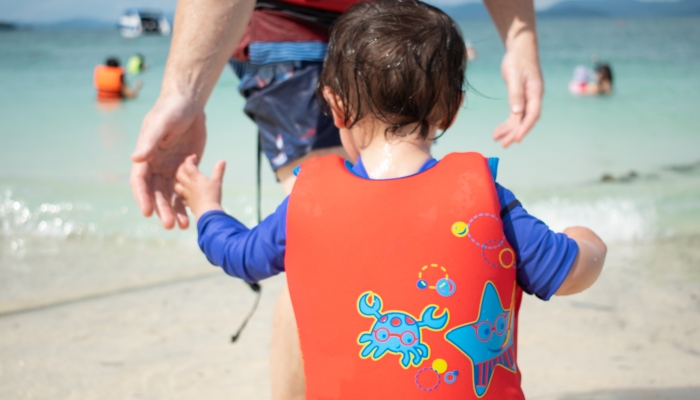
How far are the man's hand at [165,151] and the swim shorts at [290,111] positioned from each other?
0.94ft

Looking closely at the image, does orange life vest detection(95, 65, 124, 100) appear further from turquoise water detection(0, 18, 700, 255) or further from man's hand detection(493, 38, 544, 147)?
man's hand detection(493, 38, 544, 147)

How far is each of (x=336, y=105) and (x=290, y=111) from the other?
0.57 m

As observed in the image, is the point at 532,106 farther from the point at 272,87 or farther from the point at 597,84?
the point at 597,84

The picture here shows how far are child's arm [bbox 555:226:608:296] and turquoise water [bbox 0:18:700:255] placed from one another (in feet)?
1.26

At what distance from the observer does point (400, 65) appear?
1.22 m

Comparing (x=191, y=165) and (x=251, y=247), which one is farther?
(x=191, y=165)

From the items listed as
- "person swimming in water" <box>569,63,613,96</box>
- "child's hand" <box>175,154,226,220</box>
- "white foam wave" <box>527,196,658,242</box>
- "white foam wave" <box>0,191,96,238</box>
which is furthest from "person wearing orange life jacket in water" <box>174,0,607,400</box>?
"person swimming in water" <box>569,63,613,96</box>

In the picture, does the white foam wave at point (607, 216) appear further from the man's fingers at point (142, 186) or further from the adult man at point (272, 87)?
the man's fingers at point (142, 186)

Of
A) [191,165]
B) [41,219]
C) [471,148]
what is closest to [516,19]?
[191,165]

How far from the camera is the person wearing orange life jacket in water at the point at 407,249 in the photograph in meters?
1.15

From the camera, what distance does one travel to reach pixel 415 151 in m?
1.28

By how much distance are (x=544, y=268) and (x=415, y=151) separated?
0.35 meters

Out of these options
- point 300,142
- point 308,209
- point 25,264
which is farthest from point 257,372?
point 25,264

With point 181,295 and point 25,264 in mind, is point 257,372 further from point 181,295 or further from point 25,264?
point 25,264
